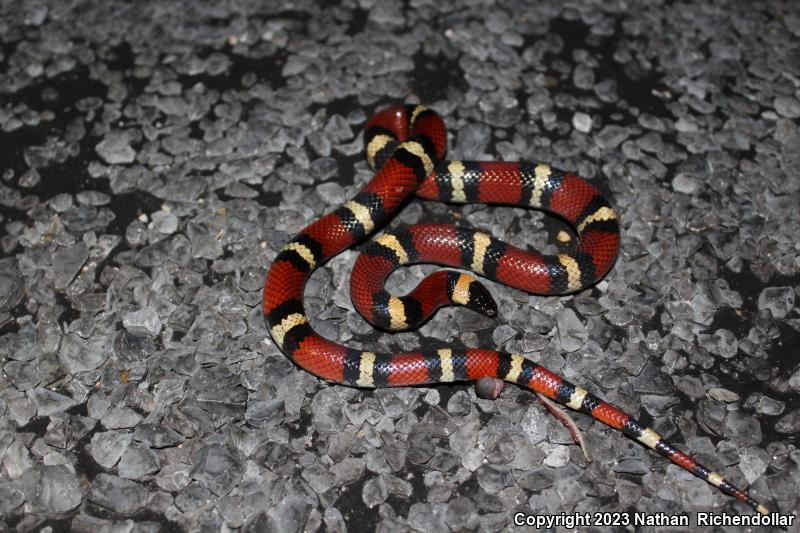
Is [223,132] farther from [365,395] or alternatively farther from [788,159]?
[788,159]

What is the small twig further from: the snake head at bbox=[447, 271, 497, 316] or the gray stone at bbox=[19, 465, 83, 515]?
the gray stone at bbox=[19, 465, 83, 515]

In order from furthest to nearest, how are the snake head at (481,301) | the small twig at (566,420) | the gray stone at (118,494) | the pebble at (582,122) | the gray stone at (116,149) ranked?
the pebble at (582,122), the gray stone at (116,149), the snake head at (481,301), the small twig at (566,420), the gray stone at (118,494)

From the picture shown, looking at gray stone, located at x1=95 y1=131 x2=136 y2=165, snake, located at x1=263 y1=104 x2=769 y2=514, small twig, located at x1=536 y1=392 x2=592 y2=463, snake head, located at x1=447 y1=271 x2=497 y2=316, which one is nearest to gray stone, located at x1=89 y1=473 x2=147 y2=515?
snake, located at x1=263 y1=104 x2=769 y2=514

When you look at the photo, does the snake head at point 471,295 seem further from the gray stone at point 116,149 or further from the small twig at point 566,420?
the gray stone at point 116,149

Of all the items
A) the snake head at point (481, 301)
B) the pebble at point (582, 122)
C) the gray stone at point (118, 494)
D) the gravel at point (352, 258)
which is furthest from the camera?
the pebble at point (582, 122)

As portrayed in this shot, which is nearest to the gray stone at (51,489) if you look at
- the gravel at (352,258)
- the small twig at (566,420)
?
the gravel at (352,258)
